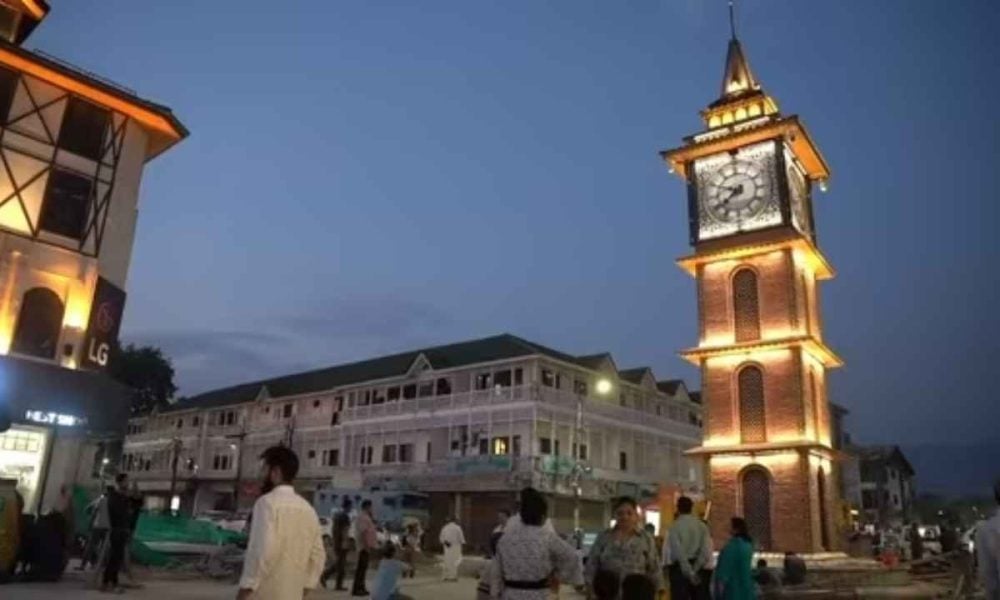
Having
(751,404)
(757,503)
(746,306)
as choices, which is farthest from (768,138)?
(757,503)

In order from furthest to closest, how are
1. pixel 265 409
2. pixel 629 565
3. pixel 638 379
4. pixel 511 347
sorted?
pixel 265 409, pixel 638 379, pixel 511 347, pixel 629 565

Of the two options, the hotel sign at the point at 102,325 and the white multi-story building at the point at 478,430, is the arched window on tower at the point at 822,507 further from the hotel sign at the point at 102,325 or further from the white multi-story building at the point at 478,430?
the hotel sign at the point at 102,325

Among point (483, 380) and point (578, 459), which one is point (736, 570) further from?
point (483, 380)

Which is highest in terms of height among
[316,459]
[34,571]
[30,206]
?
[30,206]

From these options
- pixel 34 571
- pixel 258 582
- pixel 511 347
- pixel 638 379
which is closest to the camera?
pixel 258 582

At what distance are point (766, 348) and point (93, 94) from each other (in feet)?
76.6

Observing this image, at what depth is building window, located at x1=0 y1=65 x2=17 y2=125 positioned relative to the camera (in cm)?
2091

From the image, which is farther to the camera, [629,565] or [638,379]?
[638,379]

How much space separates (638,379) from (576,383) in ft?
21.4

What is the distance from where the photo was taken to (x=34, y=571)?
544 inches

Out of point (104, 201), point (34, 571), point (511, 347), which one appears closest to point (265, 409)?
point (511, 347)

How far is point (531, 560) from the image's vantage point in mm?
5766

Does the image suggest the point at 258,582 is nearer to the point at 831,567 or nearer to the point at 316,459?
the point at 831,567

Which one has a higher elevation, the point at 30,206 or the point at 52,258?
the point at 30,206
